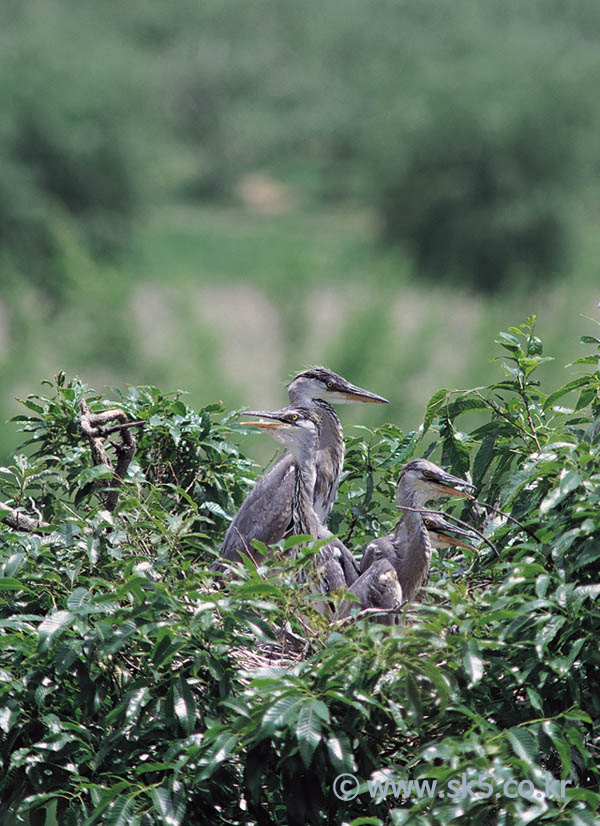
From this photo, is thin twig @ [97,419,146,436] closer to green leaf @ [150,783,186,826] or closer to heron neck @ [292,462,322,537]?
heron neck @ [292,462,322,537]

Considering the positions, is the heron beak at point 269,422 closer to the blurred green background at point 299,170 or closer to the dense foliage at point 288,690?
the dense foliage at point 288,690

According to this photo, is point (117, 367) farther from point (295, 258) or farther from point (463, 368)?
point (295, 258)

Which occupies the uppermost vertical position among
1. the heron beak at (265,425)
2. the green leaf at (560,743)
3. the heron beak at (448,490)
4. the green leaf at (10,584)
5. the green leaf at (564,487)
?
the heron beak at (265,425)

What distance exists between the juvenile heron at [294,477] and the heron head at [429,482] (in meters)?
0.42

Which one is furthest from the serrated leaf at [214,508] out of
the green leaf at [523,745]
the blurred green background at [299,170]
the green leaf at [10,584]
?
the blurred green background at [299,170]

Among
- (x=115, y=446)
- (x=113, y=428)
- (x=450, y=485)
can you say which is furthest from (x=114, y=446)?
(x=450, y=485)

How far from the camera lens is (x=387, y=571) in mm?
2949

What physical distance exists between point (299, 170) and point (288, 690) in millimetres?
23050

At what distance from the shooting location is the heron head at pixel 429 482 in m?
2.93

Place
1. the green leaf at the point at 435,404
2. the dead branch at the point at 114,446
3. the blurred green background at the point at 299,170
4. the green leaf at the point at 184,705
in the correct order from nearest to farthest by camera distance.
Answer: the green leaf at the point at 184,705
the green leaf at the point at 435,404
the dead branch at the point at 114,446
the blurred green background at the point at 299,170

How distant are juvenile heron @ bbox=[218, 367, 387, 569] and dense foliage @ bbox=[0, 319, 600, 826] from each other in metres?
1.03

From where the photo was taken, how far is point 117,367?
14.2 meters

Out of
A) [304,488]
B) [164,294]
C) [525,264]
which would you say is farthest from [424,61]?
[304,488]

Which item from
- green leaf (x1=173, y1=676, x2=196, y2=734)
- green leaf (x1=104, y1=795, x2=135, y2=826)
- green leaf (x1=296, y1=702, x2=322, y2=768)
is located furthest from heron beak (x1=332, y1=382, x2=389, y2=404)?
green leaf (x1=104, y1=795, x2=135, y2=826)
